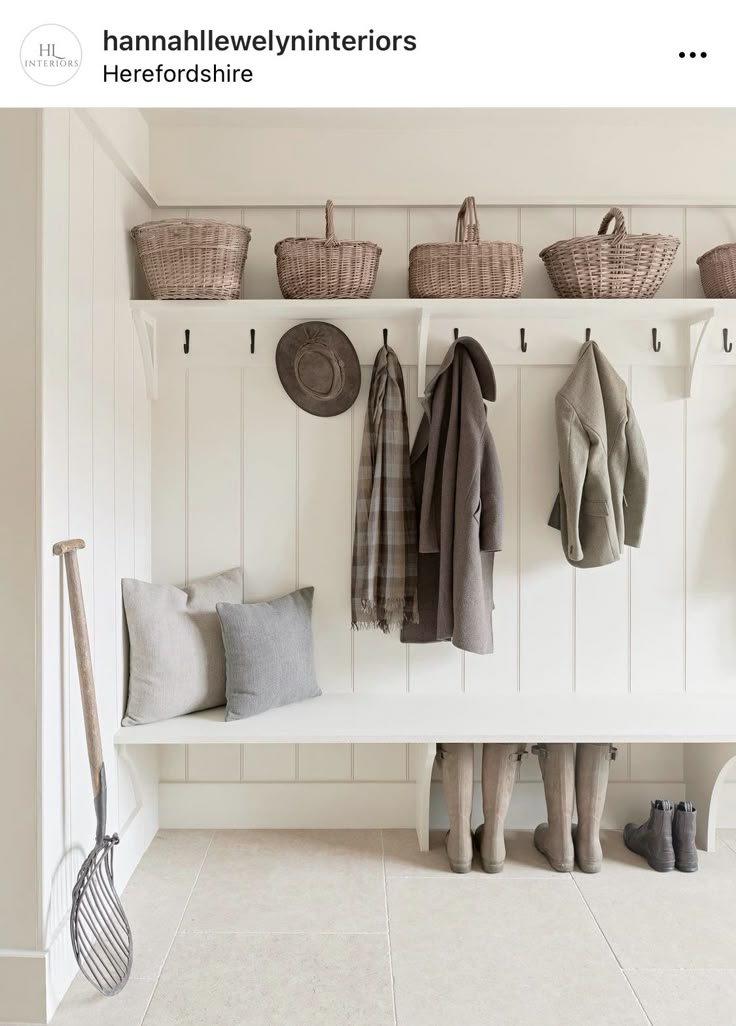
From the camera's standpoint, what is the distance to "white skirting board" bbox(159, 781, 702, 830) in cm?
277

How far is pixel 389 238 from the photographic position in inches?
108

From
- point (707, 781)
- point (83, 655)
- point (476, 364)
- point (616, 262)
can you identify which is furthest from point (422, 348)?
point (707, 781)

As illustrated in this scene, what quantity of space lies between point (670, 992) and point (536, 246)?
2.19 meters

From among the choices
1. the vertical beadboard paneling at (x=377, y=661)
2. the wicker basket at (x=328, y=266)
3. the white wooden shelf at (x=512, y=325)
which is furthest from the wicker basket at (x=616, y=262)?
the vertical beadboard paneling at (x=377, y=661)

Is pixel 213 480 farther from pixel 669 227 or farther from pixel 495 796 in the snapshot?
pixel 669 227

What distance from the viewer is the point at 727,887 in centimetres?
237

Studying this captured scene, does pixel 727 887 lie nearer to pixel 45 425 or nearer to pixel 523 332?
pixel 523 332

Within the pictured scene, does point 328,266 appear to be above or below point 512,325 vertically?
above

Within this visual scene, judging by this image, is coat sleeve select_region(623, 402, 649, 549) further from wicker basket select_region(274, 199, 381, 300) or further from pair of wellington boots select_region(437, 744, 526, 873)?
wicker basket select_region(274, 199, 381, 300)

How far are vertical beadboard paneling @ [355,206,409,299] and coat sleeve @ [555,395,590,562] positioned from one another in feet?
2.28

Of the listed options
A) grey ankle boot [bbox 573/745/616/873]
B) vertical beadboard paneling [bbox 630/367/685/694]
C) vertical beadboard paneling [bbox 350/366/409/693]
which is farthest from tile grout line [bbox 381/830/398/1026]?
vertical beadboard paneling [bbox 630/367/685/694]

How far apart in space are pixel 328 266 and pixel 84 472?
3.11 ft

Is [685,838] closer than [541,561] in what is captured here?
Yes

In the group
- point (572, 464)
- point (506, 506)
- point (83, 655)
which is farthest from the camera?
point (506, 506)
